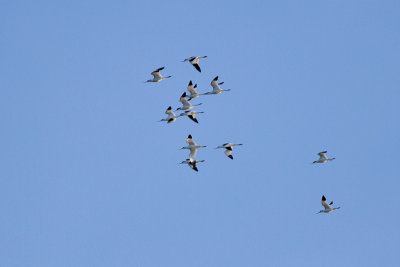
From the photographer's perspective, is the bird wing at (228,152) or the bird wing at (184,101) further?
the bird wing at (184,101)

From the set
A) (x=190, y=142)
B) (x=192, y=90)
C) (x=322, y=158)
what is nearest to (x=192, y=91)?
(x=192, y=90)

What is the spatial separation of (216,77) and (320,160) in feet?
32.3

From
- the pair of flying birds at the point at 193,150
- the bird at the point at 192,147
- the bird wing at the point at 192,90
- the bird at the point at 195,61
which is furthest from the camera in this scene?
the bird wing at the point at 192,90

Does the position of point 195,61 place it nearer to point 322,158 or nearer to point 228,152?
point 228,152

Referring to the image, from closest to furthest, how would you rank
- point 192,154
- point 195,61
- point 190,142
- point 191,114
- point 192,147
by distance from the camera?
point 195,61, point 192,154, point 192,147, point 190,142, point 191,114

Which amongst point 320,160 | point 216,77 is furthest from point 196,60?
point 320,160

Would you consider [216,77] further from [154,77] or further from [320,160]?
[320,160]

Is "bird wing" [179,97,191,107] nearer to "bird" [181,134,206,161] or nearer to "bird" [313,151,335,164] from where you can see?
"bird" [181,134,206,161]

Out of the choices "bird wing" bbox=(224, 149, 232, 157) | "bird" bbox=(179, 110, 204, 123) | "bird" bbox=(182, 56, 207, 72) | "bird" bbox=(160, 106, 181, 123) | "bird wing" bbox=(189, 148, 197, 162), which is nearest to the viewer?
"bird" bbox=(182, 56, 207, 72)

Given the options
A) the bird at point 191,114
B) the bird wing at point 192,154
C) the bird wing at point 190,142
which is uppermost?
the bird at point 191,114

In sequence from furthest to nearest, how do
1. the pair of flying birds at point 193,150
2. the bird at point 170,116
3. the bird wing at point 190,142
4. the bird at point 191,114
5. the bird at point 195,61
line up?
the bird at point 170,116, the bird at point 191,114, the bird wing at point 190,142, the pair of flying birds at point 193,150, the bird at point 195,61

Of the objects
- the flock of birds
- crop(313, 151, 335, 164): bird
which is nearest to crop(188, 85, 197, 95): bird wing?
the flock of birds

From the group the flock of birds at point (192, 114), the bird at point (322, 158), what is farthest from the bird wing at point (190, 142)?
the bird at point (322, 158)

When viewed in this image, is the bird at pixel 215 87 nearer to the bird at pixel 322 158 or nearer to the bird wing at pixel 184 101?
the bird wing at pixel 184 101
